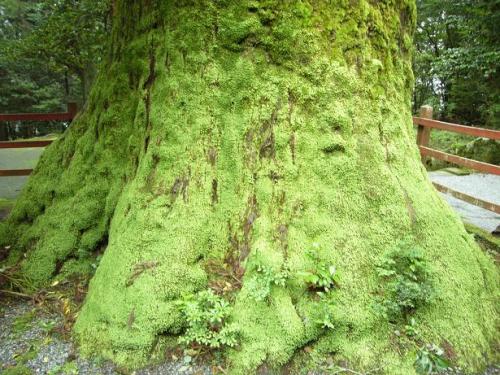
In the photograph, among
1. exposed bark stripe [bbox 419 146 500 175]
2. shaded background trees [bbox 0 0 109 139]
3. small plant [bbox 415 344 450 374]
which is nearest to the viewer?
small plant [bbox 415 344 450 374]

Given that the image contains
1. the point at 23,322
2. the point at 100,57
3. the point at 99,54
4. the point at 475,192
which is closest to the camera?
the point at 23,322

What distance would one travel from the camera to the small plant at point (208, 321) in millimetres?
2680

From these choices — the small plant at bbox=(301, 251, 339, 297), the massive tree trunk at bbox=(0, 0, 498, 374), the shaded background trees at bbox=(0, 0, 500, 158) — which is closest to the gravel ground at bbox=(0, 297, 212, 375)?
the massive tree trunk at bbox=(0, 0, 498, 374)

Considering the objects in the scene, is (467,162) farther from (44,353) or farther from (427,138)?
(44,353)

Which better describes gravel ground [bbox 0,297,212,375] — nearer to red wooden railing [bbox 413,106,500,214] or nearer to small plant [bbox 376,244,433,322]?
small plant [bbox 376,244,433,322]

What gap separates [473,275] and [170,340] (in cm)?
235

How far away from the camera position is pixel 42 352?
2.92 meters

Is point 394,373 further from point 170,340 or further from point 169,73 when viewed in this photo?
point 169,73

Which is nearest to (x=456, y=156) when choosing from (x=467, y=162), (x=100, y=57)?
(x=467, y=162)

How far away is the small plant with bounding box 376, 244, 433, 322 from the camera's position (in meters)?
2.80

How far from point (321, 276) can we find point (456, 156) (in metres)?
3.98

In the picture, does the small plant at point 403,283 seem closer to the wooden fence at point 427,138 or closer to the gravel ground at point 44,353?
the gravel ground at point 44,353

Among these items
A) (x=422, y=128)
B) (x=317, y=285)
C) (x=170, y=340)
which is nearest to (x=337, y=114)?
(x=317, y=285)

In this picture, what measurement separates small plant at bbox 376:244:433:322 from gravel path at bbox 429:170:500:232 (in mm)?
3532
